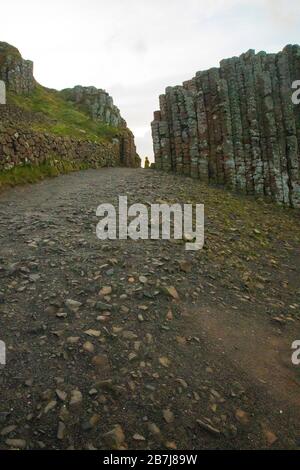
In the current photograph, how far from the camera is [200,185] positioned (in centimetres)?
1638

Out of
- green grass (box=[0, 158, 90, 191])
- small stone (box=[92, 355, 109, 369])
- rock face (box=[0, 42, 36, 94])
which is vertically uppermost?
rock face (box=[0, 42, 36, 94])

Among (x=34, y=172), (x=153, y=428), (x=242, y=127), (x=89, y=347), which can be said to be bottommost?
(x=153, y=428)

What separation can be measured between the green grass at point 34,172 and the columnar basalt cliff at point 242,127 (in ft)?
17.5

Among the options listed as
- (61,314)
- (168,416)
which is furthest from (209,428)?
(61,314)

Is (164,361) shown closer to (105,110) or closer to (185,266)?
(185,266)

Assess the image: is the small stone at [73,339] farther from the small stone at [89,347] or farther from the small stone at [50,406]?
the small stone at [50,406]

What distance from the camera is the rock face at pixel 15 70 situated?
2420 centimetres

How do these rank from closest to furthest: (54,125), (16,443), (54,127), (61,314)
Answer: (16,443) → (61,314) → (54,127) → (54,125)

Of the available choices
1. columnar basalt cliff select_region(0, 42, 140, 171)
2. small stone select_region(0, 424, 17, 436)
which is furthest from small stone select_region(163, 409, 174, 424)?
columnar basalt cliff select_region(0, 42, 140, 171)

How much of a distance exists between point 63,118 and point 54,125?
376 cm

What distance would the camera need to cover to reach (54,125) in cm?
2136

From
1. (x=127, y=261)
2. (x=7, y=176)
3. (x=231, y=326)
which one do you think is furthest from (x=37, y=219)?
(x=231, y=326)

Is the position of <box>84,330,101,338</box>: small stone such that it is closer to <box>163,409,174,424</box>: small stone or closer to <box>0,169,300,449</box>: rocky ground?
<box>0,169,300,449</box>: rocky ground

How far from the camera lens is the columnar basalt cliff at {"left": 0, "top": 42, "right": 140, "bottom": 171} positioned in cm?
1552
